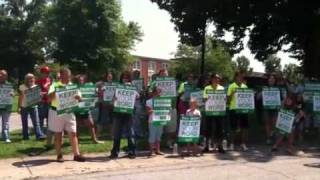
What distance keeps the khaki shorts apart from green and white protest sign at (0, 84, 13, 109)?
110 inches

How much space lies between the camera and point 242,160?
13.5m

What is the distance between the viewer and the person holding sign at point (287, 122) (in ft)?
49.4

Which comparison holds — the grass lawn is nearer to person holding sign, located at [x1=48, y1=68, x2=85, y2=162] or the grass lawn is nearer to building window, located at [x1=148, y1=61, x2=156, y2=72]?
person holding sign, located at [x1=48, y1=68, x2=85, y2=162]

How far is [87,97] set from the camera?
1512 centimetres

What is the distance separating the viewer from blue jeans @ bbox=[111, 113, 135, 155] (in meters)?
13.4

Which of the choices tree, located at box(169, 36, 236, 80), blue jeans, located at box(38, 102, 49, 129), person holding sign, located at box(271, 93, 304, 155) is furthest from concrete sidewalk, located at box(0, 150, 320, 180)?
tree, located at box(169, 36, 236, 80)

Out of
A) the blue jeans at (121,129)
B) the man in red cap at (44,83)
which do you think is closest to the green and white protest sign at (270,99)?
the blue jeans at (121,129)

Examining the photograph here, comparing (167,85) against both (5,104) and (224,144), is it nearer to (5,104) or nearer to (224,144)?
(224,144)

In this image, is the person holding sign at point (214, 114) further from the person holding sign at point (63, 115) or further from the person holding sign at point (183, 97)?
the person holding sign at point (63, 115)

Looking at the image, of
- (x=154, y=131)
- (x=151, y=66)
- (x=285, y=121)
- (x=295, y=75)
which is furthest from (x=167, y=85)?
(x=151, y=66)

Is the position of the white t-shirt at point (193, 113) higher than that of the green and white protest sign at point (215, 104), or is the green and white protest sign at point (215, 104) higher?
the green and white protest sign at point (215, 104)

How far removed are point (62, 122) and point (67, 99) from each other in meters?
0.51

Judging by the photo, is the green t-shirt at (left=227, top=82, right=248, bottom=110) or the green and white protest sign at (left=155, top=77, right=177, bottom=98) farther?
the green and white protest sign at (left=155, top=77, right=177, bottom=98)

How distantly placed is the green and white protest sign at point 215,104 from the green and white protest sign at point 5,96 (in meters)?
5.01
